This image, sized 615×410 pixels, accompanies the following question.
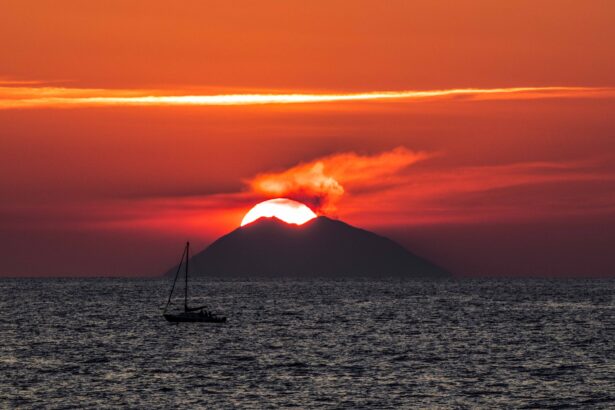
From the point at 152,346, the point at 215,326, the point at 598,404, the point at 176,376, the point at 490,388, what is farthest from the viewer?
the point at 215,326

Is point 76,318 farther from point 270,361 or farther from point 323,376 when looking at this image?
point 323,376

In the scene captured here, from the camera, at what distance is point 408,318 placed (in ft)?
596

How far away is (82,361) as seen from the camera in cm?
10644

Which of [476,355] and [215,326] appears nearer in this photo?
[476,355]

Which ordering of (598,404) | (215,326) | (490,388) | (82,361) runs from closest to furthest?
(598,404) → (490,388) → (82,361) → (215,326)

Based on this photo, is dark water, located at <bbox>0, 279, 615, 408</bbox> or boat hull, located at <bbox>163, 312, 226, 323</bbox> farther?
boat hull, located at <bbox>163, 312, 226, 323</bbox>

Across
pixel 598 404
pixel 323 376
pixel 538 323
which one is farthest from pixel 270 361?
pixel 538 323

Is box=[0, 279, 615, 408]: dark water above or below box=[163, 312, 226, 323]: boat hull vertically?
below

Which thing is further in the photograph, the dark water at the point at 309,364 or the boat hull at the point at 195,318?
the boat hull at the point at 195,318

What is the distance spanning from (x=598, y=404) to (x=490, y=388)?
1005cm

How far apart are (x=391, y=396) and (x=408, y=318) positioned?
98.9 meters

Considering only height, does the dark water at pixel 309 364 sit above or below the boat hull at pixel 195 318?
below

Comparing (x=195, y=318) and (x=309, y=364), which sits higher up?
(x=195, y=318)

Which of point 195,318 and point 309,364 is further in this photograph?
point 195,318
